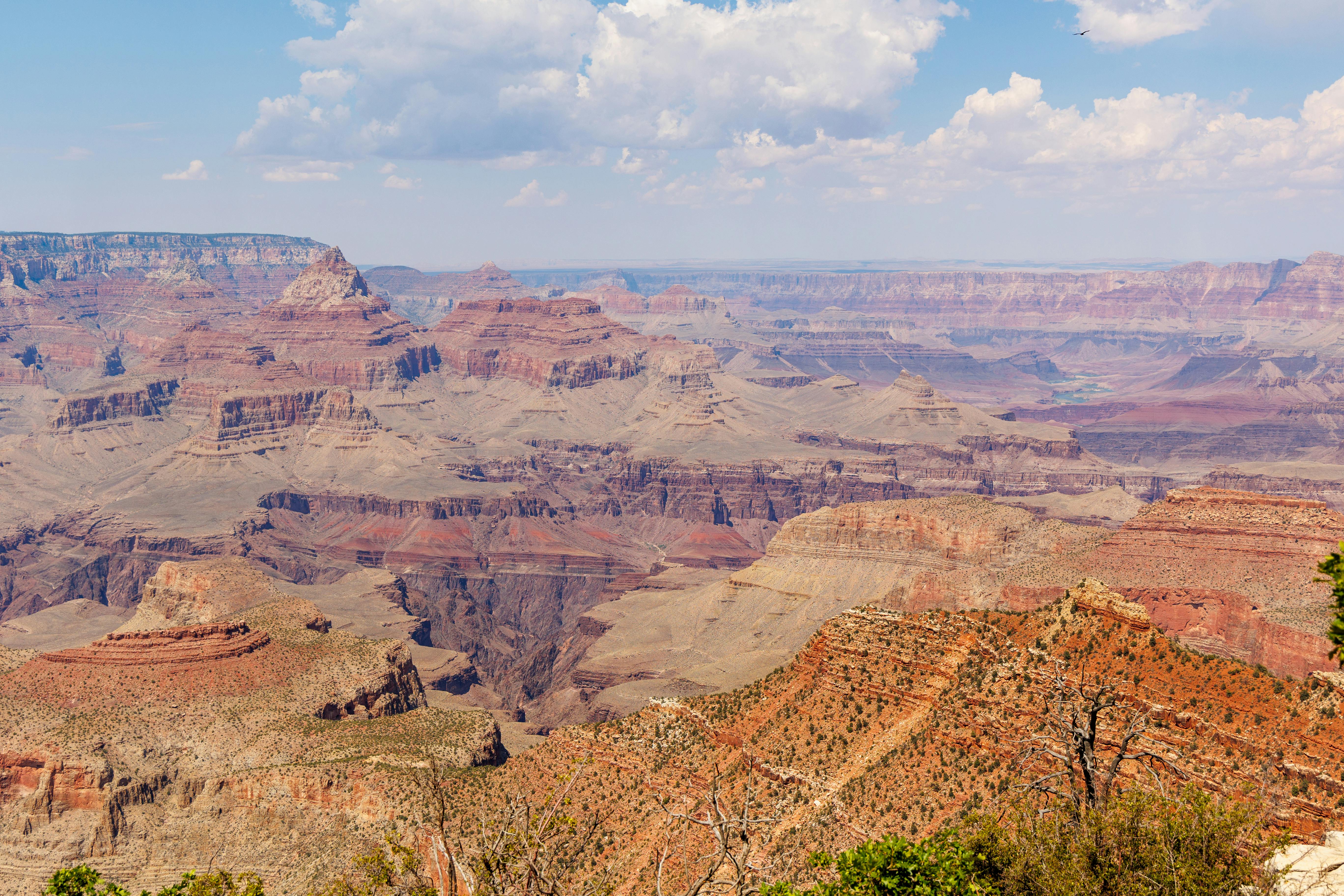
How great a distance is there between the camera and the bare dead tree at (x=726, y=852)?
22859 millimetres

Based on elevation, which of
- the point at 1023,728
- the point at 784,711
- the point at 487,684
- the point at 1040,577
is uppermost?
the point at 1023,728

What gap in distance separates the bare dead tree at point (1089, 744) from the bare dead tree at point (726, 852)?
7.77m

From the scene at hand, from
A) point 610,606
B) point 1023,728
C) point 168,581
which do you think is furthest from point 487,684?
point 1023,728

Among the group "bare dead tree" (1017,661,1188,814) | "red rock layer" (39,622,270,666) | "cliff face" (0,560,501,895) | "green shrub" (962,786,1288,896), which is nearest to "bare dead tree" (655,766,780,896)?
"green shrub" (962,786,1288,896)

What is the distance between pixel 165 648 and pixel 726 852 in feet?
248

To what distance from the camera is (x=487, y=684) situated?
154 m

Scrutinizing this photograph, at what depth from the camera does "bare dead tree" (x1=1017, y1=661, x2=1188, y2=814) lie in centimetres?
2719

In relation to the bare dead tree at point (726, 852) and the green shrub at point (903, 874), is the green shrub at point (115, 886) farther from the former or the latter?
the green shrub at point (903, 874)

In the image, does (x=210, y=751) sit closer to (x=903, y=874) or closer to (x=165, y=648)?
(x=165, y=648)

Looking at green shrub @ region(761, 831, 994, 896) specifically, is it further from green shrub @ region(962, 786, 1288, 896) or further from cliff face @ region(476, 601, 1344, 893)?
cliff face @ region(476, 601, 1344, 893)

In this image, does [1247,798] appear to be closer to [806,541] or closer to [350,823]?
[350,823]

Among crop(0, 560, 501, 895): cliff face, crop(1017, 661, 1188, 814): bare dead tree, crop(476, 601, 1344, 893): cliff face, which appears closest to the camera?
crop(1017, 661, 1188, 814): bare dead tree

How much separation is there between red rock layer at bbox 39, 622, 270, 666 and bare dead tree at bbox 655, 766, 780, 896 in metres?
54.2

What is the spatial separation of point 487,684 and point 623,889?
11340 centimetres
